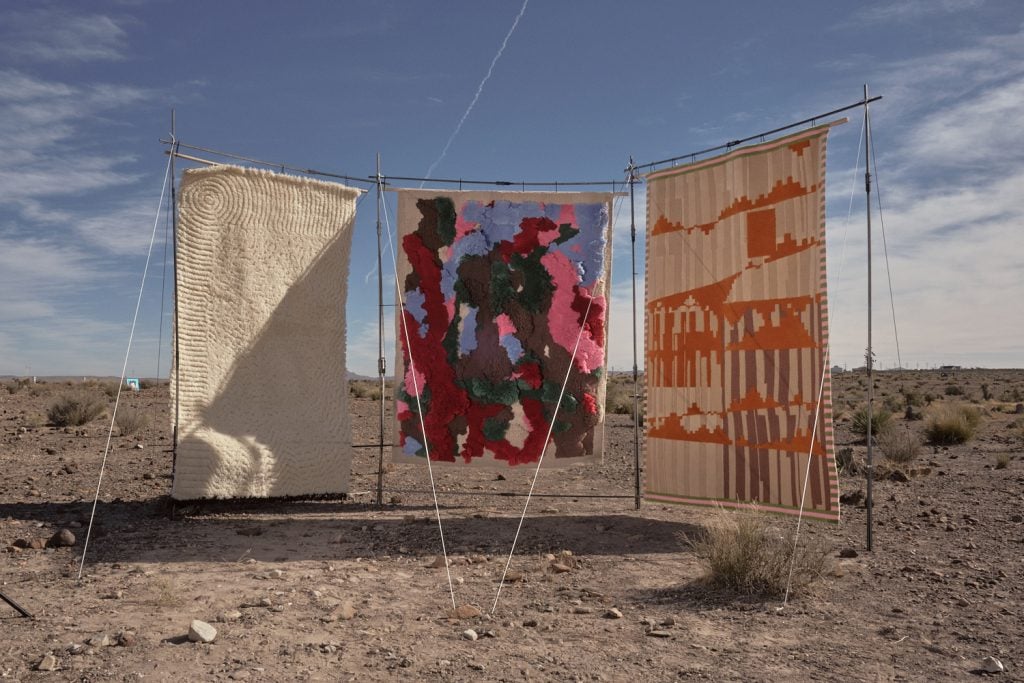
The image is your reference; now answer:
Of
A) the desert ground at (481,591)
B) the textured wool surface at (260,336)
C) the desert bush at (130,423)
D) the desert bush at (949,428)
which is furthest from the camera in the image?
the desert bush at (130,423)

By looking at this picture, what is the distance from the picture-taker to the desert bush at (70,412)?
17.3 m

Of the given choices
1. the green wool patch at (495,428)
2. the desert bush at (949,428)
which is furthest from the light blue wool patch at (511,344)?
the desert bush at (949,428)

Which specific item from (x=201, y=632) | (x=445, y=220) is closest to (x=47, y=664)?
(x=201, y=632)

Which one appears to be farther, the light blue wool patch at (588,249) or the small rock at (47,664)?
the light blue wool patch at (588,249)

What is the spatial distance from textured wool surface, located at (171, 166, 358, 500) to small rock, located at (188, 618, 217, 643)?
141 inches

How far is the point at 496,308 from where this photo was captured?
30.3 feet

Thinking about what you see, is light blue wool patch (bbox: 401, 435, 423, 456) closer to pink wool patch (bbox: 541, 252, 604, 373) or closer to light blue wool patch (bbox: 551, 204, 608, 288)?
pink wool patch (bbox: 541, 252, 604, 373)

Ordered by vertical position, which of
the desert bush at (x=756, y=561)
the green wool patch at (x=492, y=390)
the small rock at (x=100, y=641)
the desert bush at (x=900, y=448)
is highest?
the green wool patch at (x=492, y=390)

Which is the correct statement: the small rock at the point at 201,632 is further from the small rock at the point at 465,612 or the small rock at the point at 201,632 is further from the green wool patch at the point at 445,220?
the green wool patch at the point at 445,220

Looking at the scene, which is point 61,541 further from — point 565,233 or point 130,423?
point 130,423

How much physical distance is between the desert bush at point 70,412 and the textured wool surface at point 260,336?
1107 cm

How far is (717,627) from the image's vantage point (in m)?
5.18

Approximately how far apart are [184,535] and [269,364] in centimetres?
204

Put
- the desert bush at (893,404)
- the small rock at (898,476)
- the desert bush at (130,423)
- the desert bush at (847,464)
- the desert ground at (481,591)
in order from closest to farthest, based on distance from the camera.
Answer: the desert ground at (481,591) < the small rock at (898,476) < the desert bush at (847,464) < the desert bush at (130,423) < the desert bush at (893,404)
